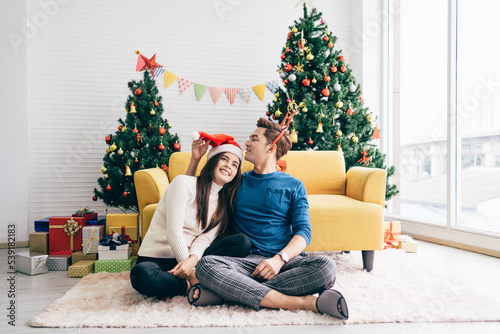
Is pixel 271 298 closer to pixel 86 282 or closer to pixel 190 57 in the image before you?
pixel 86 282

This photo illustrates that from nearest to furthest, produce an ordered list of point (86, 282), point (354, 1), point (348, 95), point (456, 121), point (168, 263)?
point (168, 263) → point (86, 282) → point (456, 121) → point (348, 95) → point (354, 1)

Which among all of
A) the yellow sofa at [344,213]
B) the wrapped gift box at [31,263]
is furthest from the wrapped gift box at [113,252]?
the wrapped gift box at [31,263]

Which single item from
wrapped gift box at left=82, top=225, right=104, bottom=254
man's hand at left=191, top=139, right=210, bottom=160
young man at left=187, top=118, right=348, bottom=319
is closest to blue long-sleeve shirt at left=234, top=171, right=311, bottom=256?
young man at left=187, top=118, right=348, bottom=319

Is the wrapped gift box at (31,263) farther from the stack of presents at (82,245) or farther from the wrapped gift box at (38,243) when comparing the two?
the wrapped gift box at (38,243)

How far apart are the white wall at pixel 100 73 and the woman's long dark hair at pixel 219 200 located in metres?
2.32

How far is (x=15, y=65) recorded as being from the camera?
11.8ft

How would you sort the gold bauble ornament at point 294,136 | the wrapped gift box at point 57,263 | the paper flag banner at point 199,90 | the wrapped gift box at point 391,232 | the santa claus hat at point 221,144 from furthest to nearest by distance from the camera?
the paper flag banner at point 199,90
the gold bauble ornament at point 294,136
the wrapped gift box at point 391,232
the wrapped gift box at point 57,263
the santa claus hat at point 221,144

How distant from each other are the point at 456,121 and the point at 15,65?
4.17 meters

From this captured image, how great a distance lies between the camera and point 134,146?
3.53m

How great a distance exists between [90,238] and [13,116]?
5.57ft

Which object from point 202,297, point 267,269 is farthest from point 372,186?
point 202,297

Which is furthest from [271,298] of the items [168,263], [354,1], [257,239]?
[354,1]

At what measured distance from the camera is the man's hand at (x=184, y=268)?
176 cm

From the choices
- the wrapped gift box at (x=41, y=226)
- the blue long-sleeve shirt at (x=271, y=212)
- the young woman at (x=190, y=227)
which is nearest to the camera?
the young woman at (x=190, y=227)
